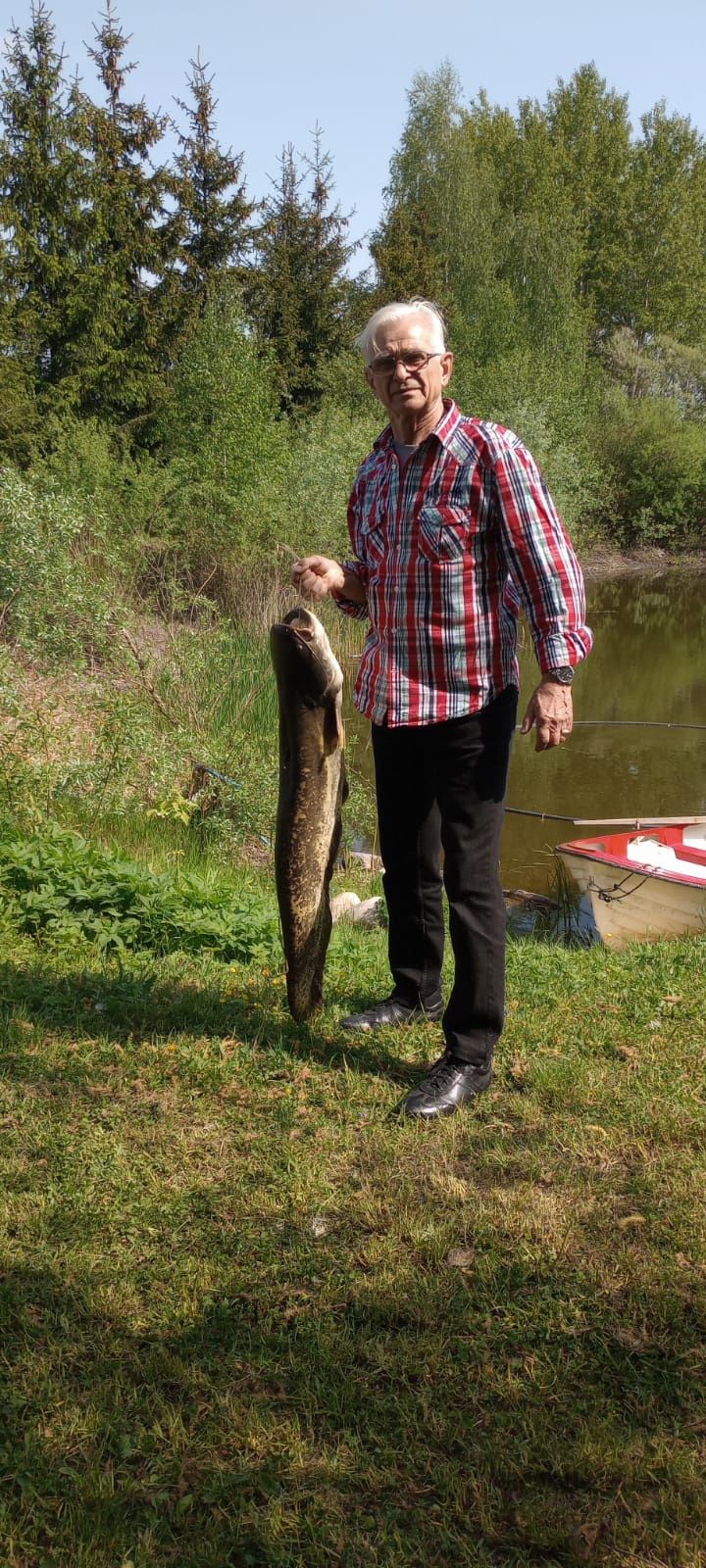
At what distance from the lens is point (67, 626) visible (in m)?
10.1

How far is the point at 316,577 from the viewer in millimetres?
3906

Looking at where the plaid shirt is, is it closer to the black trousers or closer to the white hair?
the black trousers

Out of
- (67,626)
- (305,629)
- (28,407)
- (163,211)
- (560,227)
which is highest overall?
(560,227)

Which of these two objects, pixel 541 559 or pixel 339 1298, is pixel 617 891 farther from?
pixel 339 1298

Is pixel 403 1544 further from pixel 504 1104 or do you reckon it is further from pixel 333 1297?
pixel 504 1104

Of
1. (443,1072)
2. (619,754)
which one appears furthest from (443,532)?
(619,754)

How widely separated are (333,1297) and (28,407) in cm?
2290

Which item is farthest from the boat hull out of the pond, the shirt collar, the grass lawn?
the shirt collar

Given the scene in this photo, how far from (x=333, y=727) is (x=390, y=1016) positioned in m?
1.36

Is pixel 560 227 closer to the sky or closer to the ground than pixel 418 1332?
closer to the sky

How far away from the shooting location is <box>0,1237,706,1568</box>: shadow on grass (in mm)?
2242

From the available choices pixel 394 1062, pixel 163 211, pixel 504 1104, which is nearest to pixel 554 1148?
pixel 504 1104

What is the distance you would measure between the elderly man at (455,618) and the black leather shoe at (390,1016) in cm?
46

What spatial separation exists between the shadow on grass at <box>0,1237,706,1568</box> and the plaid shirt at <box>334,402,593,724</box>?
1776 millimetres
